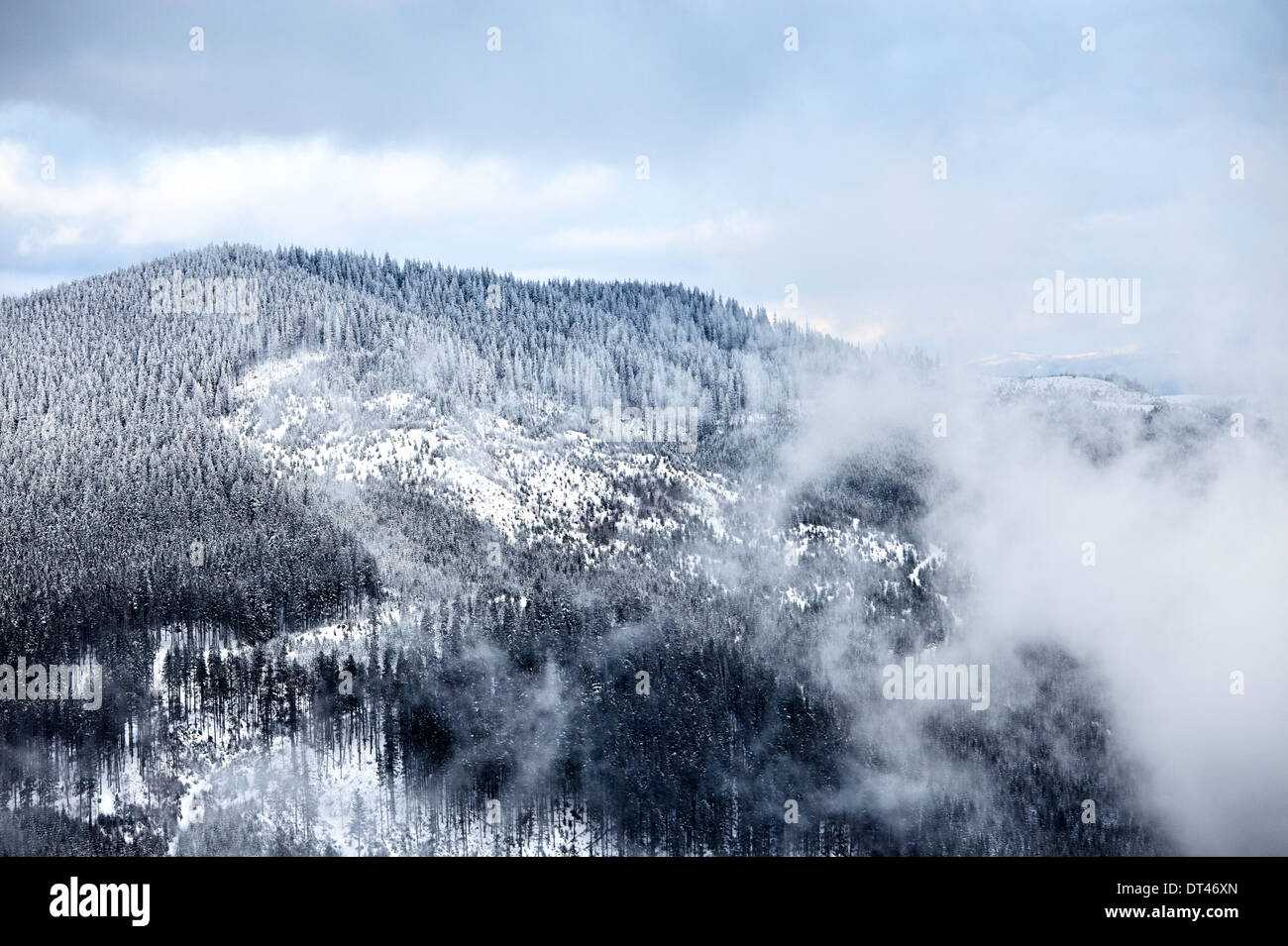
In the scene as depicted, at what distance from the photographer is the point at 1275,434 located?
9306cm

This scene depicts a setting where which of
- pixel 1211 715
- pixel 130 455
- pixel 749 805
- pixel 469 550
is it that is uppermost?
pixel 130 455

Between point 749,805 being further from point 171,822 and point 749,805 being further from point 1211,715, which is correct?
point 1211,715

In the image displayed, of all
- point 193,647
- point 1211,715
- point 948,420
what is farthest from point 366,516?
point 1211,715

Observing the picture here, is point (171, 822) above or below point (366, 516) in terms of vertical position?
below

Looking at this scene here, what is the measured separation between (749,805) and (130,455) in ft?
129

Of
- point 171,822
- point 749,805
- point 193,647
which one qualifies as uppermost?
point 193,647

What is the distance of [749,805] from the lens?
4762cm
